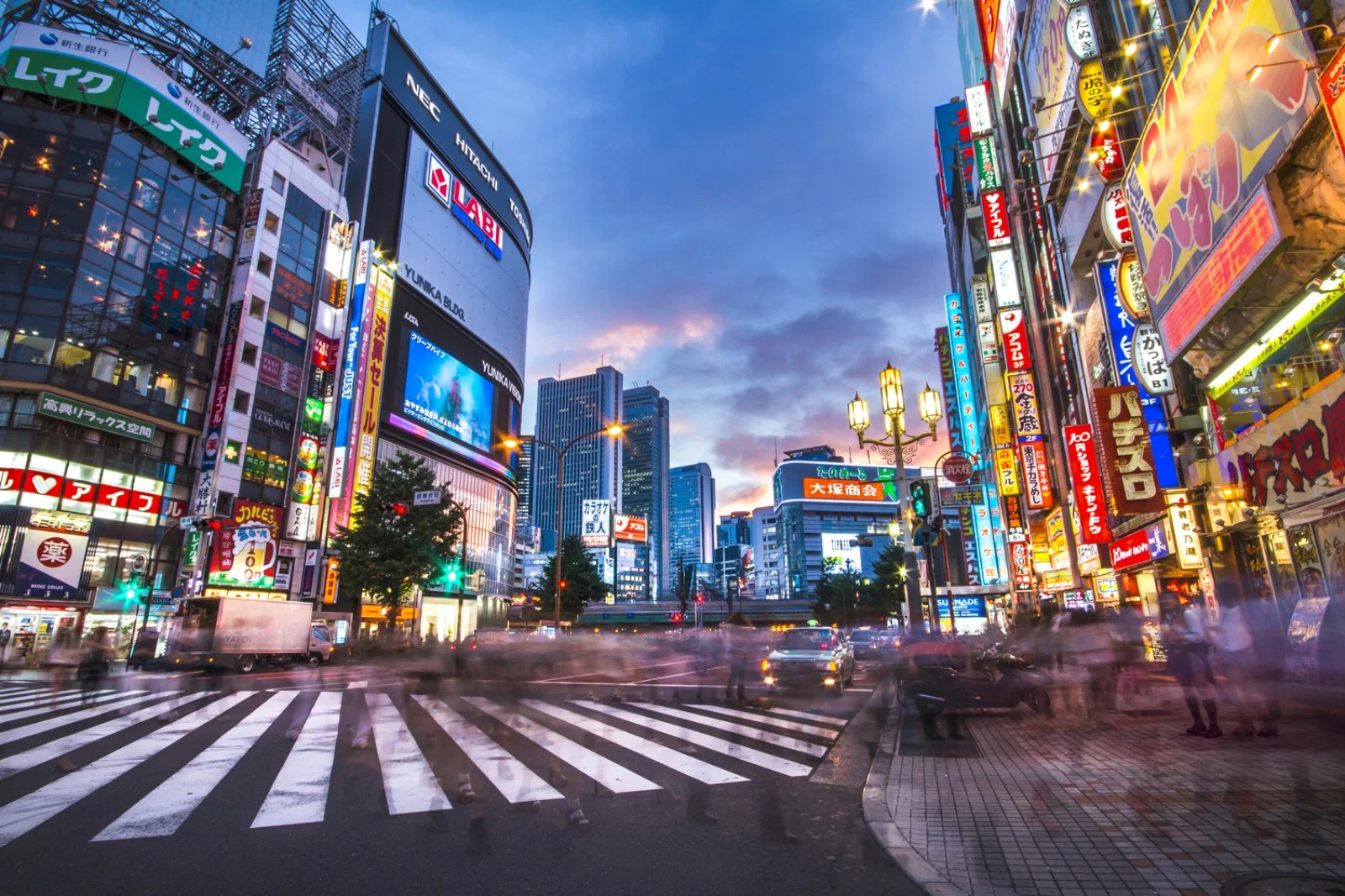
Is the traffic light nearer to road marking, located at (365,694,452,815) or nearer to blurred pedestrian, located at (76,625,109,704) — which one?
road marking, located at (365,694,452,815)

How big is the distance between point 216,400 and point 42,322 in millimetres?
8060

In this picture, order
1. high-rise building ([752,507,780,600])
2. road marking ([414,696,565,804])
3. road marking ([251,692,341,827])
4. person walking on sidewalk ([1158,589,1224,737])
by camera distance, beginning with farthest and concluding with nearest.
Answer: high-rise building ([752,507,780,600]) < person walking on sidewalk ([1158,589,1224,737]) < road marking ([414,696,565,804]) < road marking ([251,692,341,827])

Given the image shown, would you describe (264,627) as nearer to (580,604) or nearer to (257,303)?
(257,303)

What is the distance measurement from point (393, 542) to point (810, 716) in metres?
31.3

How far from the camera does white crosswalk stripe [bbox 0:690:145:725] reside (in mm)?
11359

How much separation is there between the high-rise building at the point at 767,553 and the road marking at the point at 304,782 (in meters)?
150

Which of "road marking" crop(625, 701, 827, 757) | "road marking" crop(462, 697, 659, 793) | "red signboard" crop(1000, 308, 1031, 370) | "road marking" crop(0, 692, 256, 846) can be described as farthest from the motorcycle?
"red signboard" crop(1000, 308, 1031, 370)

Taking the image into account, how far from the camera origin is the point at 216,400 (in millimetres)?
37562

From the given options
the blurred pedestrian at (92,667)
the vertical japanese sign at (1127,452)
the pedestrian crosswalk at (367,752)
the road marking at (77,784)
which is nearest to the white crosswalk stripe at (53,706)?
the pedestrian crosswalk at (367,752)

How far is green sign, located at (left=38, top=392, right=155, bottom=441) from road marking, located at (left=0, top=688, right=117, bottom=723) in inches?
837

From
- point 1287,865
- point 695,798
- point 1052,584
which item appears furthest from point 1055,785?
point 1052,584

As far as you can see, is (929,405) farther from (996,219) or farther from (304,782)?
(996,219)

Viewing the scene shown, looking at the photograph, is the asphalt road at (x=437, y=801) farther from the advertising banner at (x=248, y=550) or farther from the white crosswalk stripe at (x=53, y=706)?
the advertising banner at (x=248, y=550)

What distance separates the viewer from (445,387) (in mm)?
63562
